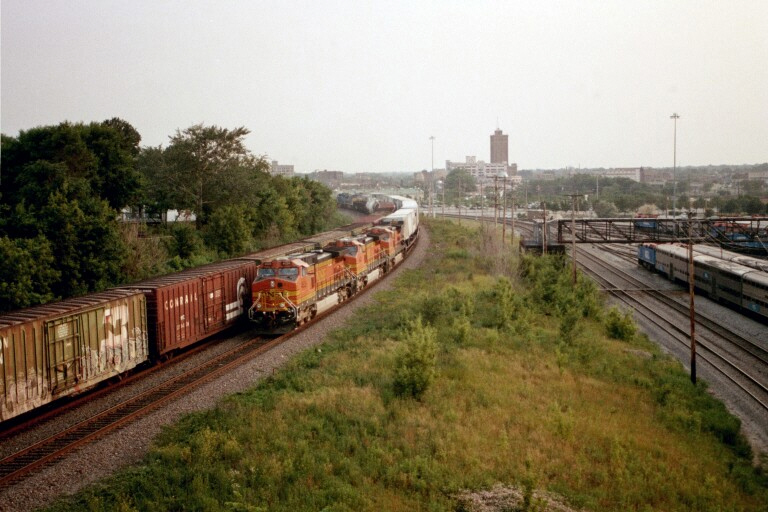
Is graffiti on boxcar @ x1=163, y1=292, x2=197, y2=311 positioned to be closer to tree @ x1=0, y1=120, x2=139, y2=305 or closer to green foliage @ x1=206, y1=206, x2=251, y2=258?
tree @ x1=0, y1=120, x2=139, y2=305

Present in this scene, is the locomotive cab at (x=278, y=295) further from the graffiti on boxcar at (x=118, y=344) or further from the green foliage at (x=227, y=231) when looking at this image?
the green foliage at (x=227, y=231)

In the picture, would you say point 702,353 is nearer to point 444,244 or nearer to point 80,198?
point 80,198

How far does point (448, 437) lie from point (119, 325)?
11.4 metres

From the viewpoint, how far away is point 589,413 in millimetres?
19734

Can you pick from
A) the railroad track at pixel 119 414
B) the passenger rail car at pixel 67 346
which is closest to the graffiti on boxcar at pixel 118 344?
the passenger rail car at pixel 67 346

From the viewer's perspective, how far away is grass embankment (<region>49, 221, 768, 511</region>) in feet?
42.8

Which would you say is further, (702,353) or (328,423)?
(702,353)

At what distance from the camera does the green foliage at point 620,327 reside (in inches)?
1299

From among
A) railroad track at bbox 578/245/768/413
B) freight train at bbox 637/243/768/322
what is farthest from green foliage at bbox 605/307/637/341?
freight train at bbox 637/243/768/322

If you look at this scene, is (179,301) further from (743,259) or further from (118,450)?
(743,259)

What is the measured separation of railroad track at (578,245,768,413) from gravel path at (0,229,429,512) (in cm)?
1965

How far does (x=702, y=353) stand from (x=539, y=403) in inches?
622

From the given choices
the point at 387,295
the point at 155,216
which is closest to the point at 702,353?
the point at 387,295

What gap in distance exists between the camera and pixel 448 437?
15953 mm
